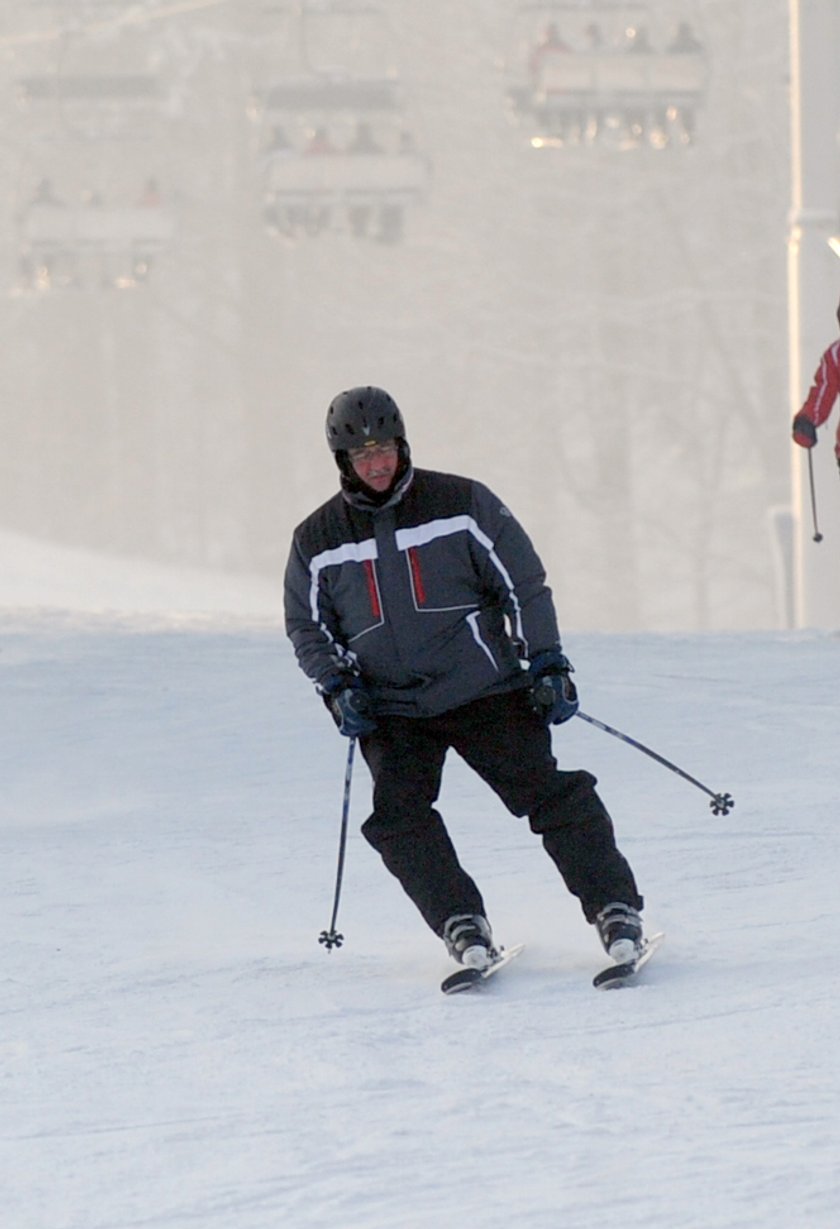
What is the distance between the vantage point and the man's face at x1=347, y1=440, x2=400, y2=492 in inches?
185

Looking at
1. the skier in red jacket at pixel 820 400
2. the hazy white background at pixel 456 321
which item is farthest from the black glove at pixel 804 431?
the hazy white background at pixel 456 321

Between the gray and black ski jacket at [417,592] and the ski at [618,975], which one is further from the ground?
the gray and black ski jacket at [417,592]

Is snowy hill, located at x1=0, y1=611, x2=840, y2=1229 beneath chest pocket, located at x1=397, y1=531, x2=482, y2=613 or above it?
beneath

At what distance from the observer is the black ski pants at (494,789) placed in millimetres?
4738

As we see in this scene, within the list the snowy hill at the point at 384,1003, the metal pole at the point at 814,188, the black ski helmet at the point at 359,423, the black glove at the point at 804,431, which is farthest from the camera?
the metal pole at the point at 814,188

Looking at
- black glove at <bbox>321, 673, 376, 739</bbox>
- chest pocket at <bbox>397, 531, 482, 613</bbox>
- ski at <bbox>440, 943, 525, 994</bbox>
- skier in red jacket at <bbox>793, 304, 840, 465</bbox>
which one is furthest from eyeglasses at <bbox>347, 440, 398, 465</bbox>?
skier in red jacket at <bbox>793, 304, 840, 465</bbox>

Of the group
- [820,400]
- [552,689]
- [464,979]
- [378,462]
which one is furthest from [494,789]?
[820,400]

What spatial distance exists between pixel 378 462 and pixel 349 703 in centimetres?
48

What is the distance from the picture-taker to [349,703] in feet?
15.4

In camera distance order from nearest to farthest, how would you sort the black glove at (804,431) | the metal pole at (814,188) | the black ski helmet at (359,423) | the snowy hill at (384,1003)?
the snowy hill at (384,1003) → the black ski helmet at (359,423) → the black glove at (804,431) → the metal pole at (814,188)

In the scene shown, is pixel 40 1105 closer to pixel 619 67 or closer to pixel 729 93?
pixel 619 67

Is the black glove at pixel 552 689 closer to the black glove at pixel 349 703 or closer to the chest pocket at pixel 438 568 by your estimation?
the chest pocket at pixel 438 568

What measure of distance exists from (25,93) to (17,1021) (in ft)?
49.2

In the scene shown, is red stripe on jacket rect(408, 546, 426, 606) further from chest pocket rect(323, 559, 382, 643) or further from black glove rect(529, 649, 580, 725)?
black glove rect(529, 649, 580, 725)
